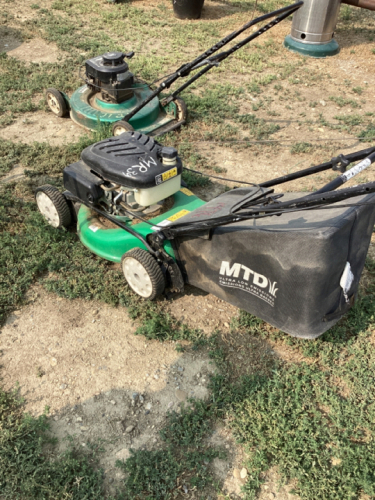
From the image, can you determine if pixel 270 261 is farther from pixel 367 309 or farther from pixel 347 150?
pixel 347 150

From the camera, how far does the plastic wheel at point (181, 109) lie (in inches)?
198

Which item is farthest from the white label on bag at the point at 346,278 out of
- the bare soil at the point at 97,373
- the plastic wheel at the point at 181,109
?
the plastic wheel at the point at 181,109

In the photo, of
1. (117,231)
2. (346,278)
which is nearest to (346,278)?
(346,278)

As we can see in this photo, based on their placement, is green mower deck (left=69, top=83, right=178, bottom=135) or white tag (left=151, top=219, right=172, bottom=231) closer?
white tag (left=151, top=219, right=172, bottom=231)

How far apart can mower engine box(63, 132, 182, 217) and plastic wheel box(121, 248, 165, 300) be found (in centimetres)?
37

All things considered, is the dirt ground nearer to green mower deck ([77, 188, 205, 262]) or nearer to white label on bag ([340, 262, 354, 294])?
green mower deck ([77, 188, 205, 262])

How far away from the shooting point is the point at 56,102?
522 cm

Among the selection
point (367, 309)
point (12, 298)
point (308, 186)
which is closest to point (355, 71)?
point (308, 186)

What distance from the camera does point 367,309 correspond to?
127 inches

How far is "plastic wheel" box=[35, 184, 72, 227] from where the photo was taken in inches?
141

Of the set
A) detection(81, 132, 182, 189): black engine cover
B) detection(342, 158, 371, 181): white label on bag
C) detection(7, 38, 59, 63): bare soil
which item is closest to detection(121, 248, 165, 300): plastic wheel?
detection(81, 132, 182, 189): black engine cover

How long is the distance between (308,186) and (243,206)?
2.03 metres

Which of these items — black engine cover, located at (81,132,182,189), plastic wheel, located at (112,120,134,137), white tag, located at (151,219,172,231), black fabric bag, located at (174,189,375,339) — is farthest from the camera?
plastic wheel, located at (112,120,134,137)

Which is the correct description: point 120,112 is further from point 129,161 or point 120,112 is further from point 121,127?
point 129,161
